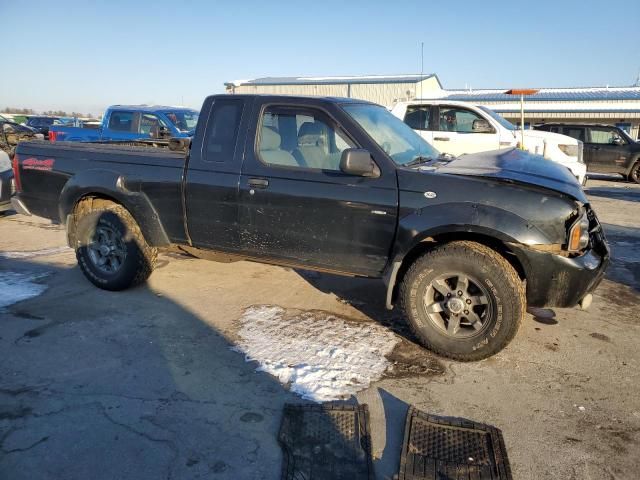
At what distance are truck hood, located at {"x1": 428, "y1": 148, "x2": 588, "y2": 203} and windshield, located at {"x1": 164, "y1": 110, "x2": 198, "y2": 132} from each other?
8870 millimetres

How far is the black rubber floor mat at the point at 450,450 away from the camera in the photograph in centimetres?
246

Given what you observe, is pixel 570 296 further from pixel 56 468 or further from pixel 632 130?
pixel 632 130

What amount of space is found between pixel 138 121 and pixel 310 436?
10.7 m

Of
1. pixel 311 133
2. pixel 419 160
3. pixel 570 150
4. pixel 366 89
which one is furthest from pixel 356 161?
pixel 366 89

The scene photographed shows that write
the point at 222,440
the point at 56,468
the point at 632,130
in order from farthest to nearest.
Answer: the point at 632,130
the point at 222,440
the point at 56,468

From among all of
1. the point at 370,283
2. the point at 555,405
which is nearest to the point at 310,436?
the point at 555,405

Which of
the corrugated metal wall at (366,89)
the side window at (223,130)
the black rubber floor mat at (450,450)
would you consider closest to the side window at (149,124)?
the side window at (223,130)

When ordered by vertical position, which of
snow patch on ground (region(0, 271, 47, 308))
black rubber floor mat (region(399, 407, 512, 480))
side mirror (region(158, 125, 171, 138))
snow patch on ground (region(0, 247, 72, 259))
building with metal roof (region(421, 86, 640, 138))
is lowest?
black rubber floor mat (region(399, 407, 512, 480))

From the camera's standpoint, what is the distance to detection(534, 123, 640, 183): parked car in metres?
15.3

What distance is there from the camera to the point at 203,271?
565 cm

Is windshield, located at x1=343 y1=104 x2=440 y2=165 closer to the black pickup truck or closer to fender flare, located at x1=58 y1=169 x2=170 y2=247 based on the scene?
the black pickup truck

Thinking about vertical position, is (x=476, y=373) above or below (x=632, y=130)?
below

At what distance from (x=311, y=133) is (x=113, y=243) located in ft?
7.61

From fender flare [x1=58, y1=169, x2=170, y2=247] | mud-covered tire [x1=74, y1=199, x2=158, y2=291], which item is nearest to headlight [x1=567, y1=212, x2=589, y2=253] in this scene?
fender flare [x1=58, y1=169, x2=170, y2=247]
